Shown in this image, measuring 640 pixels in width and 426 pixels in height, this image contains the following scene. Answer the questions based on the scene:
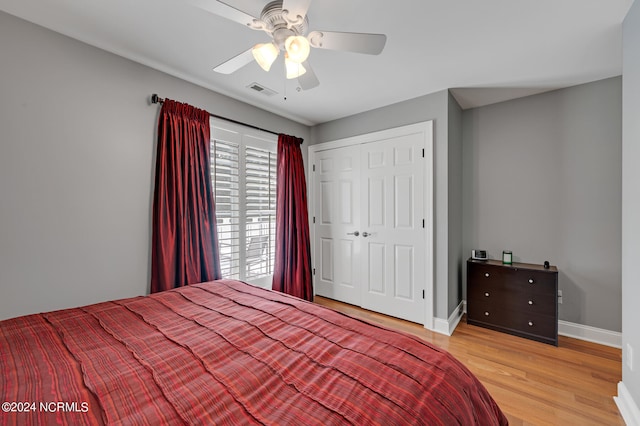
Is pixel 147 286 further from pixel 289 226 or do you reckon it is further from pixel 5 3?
pixel 5 3

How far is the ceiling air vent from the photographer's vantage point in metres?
2.67

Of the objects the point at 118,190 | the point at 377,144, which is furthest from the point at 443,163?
the point at 118,190

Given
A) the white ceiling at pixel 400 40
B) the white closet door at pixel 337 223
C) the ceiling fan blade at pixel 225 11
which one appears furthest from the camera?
the white closet door at pixel 337 223

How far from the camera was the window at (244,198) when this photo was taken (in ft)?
9.18

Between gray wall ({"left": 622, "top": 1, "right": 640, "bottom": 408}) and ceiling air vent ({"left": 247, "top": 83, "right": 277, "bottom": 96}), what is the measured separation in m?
2.67

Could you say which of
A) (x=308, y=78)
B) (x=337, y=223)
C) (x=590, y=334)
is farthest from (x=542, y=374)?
(x=308, y=78)

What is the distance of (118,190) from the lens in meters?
2.12

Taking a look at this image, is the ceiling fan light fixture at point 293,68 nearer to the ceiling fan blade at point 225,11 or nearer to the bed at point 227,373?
the ceiling fan blade at point 225,11

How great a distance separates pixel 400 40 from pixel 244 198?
6.85ft

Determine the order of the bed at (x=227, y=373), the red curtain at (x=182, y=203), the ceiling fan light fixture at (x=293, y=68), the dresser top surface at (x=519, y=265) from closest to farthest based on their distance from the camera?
the bed at (x=227, y=373), the ceiling fan light fixture at (x=293, y=68), the red curtain at (x=182, y=203), the dresser top surface at (x=519, y=265)

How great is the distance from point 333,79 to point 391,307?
2.58m

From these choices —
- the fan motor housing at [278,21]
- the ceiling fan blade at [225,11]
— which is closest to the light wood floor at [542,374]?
the fan motor housing at [278,21]

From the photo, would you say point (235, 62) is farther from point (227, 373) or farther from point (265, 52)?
point (227, 373)

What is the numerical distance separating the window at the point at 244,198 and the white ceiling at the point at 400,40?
0.54 m
